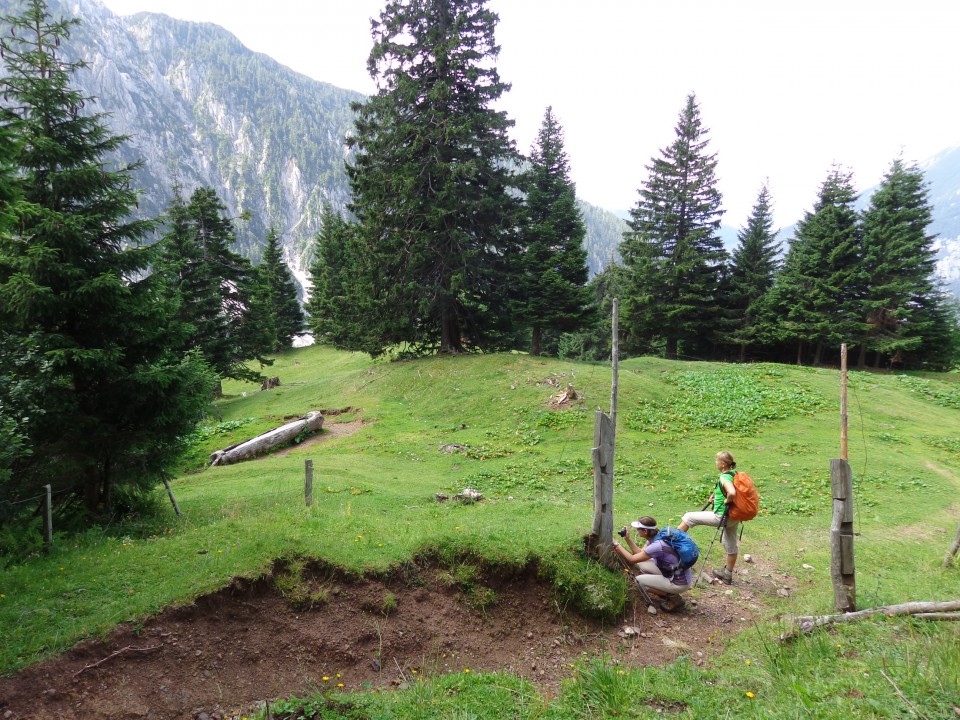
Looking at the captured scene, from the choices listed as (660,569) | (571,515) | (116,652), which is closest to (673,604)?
(660,569)

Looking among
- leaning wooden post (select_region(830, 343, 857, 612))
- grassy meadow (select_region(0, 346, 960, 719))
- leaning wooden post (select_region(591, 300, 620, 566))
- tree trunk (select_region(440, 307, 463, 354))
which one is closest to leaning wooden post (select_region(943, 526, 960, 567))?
grassy meadow (select_region(0, 346, 960, 719))

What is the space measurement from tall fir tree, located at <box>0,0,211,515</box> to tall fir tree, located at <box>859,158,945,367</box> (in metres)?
41.3

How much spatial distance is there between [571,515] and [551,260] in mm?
21996

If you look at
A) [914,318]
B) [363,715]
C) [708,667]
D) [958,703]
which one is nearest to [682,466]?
[708,667]

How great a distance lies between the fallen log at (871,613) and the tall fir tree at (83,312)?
1159cm

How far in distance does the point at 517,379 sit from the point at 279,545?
55.2 ft

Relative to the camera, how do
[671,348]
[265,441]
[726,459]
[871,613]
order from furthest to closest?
[671,348]
[265,441]
[726,459]
[871,613]

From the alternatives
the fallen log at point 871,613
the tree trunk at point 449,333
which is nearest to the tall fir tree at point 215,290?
the tree trunk at point 449,333

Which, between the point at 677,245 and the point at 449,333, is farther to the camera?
the point at 677,245

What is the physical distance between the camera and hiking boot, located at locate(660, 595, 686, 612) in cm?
765

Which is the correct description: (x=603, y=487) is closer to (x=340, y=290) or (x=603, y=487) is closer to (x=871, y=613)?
(x=871, y=613)

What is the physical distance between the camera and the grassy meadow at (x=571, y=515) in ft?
16.3

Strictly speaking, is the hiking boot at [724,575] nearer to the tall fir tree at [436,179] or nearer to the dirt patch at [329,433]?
the dirt patch at [329,433]

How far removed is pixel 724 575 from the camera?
8578mm
